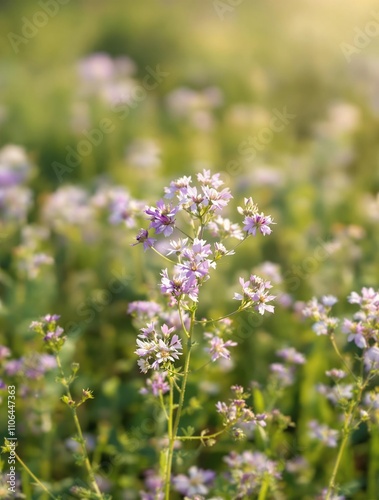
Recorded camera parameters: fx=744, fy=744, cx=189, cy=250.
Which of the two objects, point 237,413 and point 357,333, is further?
point 357,333

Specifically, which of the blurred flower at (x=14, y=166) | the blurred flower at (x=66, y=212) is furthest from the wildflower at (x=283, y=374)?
the blurred flower at (x=14, y=166)

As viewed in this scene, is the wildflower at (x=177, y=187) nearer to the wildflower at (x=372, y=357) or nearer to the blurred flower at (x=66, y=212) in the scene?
the wildflower at (x=372, y=357)

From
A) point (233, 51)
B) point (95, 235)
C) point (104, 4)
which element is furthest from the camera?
point (104, 4)

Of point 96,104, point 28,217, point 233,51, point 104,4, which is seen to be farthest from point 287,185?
point 104,4

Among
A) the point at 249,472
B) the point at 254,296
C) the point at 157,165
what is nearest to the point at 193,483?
the point at 249,472

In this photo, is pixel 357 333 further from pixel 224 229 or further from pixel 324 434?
pixel 324 434

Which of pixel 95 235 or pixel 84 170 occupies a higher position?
pixel 84 170

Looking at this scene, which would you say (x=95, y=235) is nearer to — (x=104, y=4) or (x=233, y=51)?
(x=233, y=51)

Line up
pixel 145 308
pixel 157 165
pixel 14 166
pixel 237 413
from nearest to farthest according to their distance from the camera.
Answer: pixel 237 413, pixel 145 308, pixel 14 166, pixel 157 165
